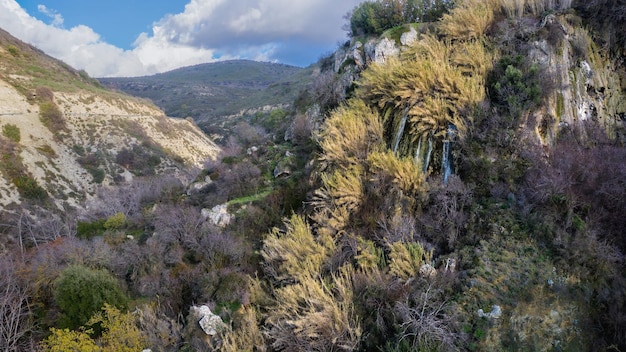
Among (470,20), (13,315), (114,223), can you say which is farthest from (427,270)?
(114,223)

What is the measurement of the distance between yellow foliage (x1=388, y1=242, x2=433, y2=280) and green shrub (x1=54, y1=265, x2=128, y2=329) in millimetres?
8538


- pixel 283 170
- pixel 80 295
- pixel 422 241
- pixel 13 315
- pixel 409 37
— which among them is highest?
pixel 409 37

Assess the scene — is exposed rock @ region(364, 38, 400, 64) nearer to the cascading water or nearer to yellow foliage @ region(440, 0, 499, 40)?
yellow foliage @ region(440, 0, 499, 40)

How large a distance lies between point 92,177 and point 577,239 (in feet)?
160

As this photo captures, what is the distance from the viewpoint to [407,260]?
7160mm

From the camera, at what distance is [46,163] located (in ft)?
127

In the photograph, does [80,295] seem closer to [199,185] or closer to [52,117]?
[199,185]

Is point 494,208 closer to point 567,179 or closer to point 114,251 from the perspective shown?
point 567,179

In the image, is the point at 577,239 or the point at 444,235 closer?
the point at 577,239

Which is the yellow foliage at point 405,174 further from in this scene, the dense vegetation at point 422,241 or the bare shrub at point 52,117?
the bare shrub at point 52,117

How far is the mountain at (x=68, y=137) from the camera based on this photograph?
36438 mm

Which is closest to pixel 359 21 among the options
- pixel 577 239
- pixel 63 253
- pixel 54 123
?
pixel 577 239

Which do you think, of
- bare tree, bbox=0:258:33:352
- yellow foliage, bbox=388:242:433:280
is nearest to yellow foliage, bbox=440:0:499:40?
yellow foliage, bbox=388:242:433:280

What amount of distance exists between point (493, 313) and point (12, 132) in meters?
51.5
